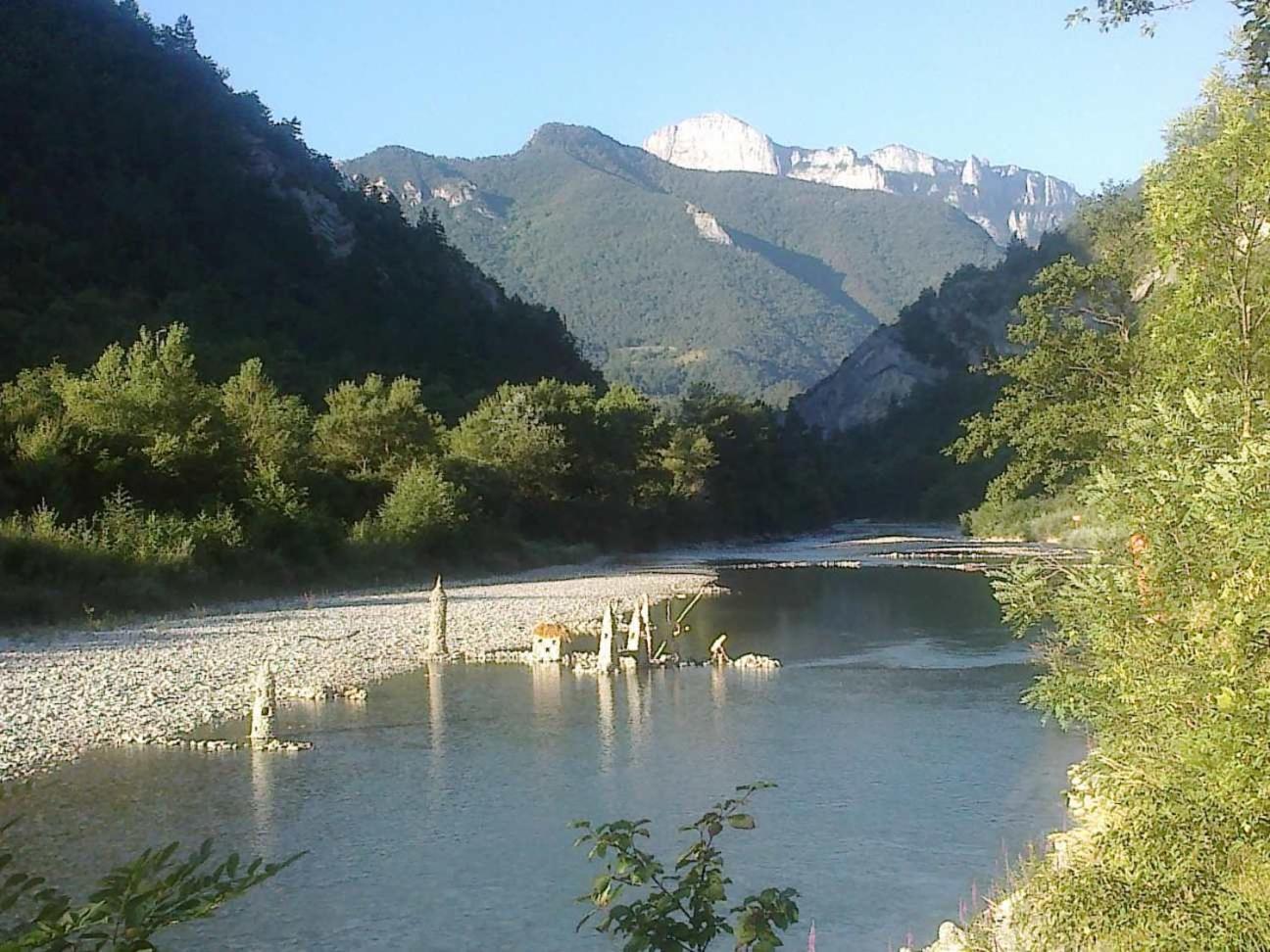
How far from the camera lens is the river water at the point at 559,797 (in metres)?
10.9

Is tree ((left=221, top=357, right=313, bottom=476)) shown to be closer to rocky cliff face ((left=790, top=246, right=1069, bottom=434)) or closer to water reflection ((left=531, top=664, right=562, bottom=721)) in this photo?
water reflection ((left=531, top=664, right=562, bottom=721))

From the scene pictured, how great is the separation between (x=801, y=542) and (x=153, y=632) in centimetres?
6233

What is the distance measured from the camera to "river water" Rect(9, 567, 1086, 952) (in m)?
10.9

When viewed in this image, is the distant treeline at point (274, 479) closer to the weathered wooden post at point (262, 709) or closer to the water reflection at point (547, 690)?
the water reflection at point (547, 690)

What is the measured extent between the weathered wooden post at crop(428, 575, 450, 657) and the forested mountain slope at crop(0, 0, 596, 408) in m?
30.8

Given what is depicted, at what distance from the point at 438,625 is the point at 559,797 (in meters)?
12.0

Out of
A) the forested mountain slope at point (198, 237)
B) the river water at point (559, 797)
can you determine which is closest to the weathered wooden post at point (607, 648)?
the river water at point (559, 797)

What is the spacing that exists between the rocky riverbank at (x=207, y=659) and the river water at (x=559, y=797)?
0.97 meters

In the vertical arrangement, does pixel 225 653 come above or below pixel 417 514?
below

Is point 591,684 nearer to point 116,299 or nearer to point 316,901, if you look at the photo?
point 316,901

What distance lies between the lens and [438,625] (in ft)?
85.7

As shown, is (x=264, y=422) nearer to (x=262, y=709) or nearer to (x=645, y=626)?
(x=645, y=626)

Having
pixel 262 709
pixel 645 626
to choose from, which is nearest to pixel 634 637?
pixel 645 626

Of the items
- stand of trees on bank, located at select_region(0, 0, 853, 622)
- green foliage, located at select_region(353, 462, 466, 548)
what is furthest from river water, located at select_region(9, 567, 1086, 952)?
green foliage, located at select_region(353, 462, 466, 548)
